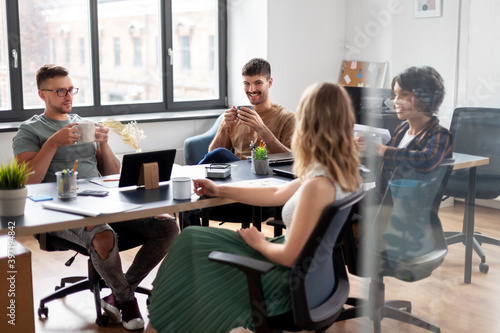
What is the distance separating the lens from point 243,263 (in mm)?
1804

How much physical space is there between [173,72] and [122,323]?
114 inches

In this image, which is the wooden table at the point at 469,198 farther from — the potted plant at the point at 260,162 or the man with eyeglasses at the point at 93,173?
the man with eyeglasses at the point at 93,173

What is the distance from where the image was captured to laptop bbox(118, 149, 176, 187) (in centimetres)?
253

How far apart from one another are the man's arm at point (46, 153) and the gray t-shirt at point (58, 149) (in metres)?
0.04

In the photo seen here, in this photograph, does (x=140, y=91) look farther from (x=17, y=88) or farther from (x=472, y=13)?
(x=472, y=13)

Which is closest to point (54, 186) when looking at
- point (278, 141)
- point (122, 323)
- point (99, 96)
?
point (122, 323)

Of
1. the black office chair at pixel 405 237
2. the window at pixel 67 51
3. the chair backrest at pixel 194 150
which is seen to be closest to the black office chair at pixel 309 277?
the black office chair at pixel 405 237

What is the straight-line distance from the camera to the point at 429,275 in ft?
5.11

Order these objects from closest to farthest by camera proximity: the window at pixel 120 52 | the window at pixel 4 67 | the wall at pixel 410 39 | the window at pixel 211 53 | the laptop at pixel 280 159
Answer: the wall at pixel 410 39 < the laptop at pixel 280 159 < the window at pixel 4 67 < the window at pixel 120 52 < the window at pixel 211 53

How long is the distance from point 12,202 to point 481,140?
159cm

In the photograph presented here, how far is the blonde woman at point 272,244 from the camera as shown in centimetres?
186

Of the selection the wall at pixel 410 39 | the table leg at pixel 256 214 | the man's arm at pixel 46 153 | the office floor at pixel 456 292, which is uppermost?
the wall at pixel 410 39

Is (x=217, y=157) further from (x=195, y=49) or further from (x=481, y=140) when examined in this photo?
(x=195, y=49)

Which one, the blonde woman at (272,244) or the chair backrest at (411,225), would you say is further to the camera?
the blonde woman at (272,244)
